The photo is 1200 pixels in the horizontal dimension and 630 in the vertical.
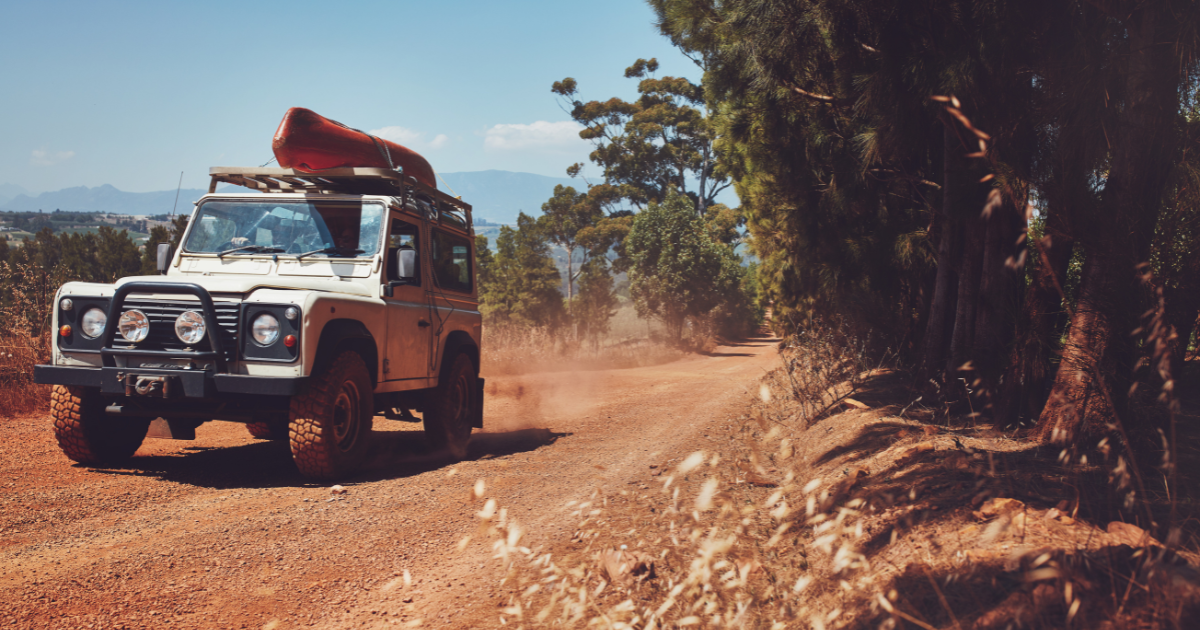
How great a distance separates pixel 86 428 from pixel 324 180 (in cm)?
283

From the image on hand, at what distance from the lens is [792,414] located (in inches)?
352

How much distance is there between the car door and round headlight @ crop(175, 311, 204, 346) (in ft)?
4.79

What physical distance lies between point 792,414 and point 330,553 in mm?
6373

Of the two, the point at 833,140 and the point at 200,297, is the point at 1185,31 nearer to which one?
the point at 833,140

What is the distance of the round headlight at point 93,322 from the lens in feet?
17.2

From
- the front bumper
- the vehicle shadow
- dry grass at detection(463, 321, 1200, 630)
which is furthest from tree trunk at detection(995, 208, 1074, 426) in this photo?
the front bumper

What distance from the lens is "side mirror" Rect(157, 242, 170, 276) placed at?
655cm

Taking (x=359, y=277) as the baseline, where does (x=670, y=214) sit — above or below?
above

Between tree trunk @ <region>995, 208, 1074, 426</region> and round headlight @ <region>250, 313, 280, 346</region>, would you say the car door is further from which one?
tree trunk @ <region>995, 208, 1074, 426</region>

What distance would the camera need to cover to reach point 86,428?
5.41 m

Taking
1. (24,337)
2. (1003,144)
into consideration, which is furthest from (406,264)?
(24,337)

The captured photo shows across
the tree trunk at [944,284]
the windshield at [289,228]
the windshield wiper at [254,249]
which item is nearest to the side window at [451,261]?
the windshield at [289,228]

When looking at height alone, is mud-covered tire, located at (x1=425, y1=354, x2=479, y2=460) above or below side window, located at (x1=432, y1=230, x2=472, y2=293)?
below

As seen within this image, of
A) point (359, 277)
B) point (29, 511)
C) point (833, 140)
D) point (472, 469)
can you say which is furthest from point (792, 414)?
point (29, 511)
